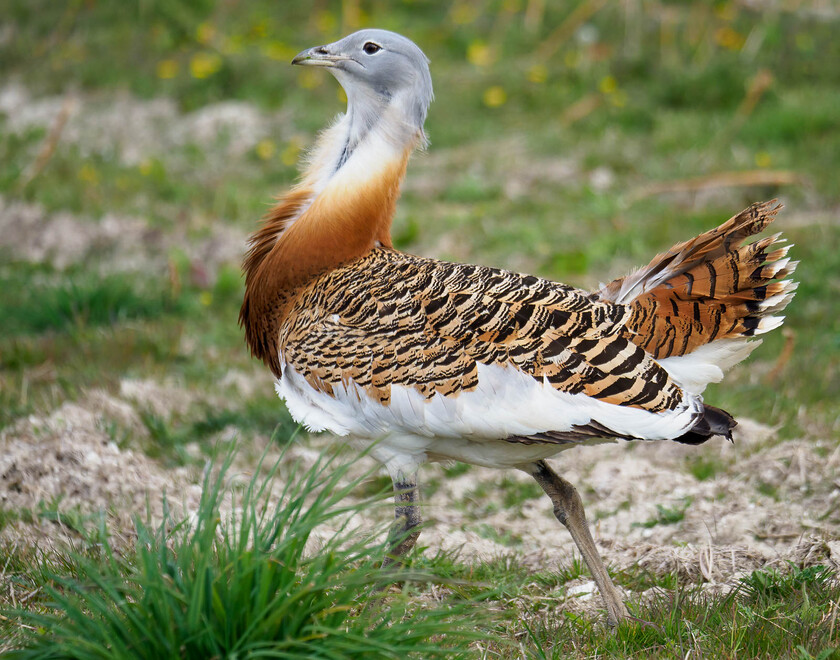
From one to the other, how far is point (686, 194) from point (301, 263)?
4.58 metres

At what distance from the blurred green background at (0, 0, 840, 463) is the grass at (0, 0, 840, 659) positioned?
23 millimetres

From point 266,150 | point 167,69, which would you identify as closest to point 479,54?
point 266,150

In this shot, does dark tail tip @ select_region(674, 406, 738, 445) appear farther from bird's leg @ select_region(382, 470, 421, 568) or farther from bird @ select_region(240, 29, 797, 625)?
bird's leg @ select_region(382, 470, 421, 568)

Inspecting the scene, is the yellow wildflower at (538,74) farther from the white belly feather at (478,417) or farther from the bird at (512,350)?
the white belly feather at (478,417)

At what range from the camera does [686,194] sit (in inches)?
282

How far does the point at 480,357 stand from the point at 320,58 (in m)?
1.35

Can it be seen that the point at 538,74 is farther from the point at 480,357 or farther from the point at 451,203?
the point at 480,357

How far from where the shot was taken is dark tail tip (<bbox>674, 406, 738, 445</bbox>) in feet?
8.96

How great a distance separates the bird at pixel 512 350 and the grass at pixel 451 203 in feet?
1.46

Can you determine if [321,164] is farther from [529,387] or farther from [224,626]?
[224,626]

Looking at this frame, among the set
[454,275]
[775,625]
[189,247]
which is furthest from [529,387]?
[189,247]

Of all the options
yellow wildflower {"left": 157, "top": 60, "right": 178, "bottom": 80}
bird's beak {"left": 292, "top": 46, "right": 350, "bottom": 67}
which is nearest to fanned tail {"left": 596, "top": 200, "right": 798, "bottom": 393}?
bird's beak {"left": 292, "top": 46, "right": 350, "bottom": 67}

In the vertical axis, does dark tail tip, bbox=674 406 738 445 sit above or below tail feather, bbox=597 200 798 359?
below

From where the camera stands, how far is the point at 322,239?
331cm
